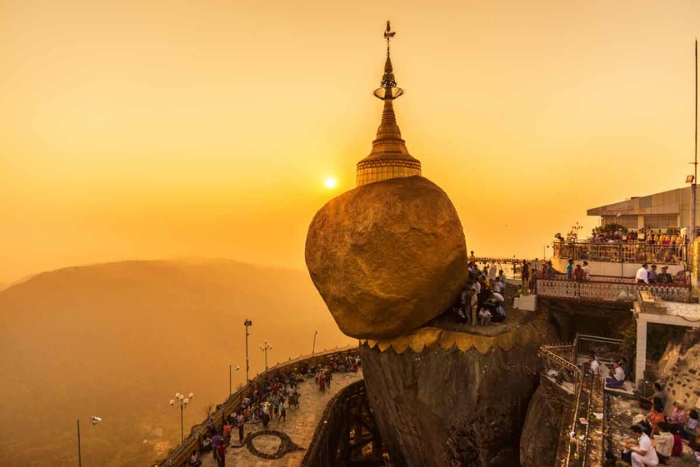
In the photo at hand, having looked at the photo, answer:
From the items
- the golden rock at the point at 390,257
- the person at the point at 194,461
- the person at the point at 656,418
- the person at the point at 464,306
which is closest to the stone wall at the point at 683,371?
the person at the point at 656,418

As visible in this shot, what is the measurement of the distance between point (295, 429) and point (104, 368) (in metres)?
138

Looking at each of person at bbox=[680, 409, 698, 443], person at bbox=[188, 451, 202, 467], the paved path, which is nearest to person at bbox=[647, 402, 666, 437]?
person at bbox=[680, 409, 698, 443]

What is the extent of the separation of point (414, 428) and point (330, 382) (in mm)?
12284

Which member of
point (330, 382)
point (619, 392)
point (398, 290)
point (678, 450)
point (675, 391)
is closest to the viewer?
point (678, 450)

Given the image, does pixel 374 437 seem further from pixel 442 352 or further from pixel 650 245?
pixel 650 245

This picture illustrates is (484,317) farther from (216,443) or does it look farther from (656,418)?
(216,443)

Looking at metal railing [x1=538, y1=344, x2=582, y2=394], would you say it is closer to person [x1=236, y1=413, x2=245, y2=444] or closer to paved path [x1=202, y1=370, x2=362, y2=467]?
paved path [x1=202, y1=370, x2=362, y2=467]

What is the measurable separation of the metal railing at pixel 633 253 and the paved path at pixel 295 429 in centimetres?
1802

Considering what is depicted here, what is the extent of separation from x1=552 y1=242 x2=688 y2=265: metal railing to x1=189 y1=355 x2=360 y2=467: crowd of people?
62.0 ft

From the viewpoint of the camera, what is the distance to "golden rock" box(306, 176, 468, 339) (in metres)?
14.8

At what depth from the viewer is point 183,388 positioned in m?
125

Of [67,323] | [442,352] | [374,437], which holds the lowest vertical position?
[67,323]

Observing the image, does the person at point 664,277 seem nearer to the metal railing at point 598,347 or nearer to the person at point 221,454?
the metal railing at point 598,347

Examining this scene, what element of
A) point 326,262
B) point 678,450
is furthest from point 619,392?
point 326,262
